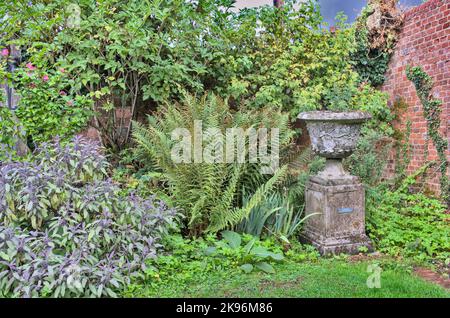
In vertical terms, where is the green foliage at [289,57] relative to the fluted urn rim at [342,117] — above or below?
above

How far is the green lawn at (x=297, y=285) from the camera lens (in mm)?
2699

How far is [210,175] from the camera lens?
3.84 metres

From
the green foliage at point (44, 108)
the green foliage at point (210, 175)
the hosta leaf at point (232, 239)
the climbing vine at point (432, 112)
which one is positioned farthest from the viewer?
the climbing vine at point (432, 112)

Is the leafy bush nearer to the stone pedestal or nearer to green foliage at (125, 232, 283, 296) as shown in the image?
green foliage at (125, 232, 283, 296)

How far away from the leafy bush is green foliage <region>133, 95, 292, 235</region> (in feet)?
1.62

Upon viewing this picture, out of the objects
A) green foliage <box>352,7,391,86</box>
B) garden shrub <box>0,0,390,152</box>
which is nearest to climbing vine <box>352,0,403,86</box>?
green foliage <box>352,7,391,86</box>

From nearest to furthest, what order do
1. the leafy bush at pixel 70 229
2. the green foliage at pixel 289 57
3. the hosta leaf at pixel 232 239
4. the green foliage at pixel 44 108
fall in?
the leafy bush at pixel 70 229 < the hosta leaf at pixel 232 239 < the green foliage at pixel 44 108 < the green foliage at pixel 289 57

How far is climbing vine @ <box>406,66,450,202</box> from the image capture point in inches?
205

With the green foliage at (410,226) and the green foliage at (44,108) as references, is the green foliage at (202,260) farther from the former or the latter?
the green foliage at (44,108)

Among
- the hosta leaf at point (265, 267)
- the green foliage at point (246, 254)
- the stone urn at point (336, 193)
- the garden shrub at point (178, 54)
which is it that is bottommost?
the hosta leaf at point (265, 267)

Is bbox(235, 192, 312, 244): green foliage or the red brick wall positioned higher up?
the red brick wall

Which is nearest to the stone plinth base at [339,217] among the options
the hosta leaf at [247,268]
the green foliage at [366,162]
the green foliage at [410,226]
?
the green foliage at [410,226]

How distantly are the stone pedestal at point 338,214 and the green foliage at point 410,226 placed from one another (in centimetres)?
32

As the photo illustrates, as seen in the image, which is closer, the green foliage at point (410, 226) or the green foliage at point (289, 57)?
the green foliage at point (410, 226)
